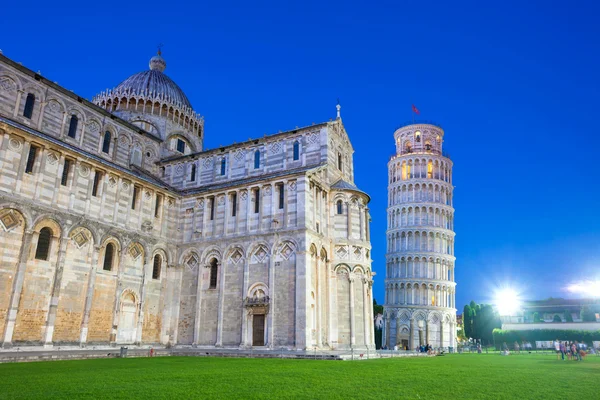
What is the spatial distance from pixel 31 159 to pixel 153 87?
772 inches

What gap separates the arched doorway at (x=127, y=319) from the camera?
1208 inches

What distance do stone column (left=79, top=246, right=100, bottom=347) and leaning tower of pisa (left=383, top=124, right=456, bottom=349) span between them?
152ft

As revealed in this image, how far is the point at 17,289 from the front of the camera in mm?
24875

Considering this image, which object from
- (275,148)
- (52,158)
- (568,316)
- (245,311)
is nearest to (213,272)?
(245,311)

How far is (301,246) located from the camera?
30.7 m

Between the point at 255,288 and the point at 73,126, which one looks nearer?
the point at 255,288

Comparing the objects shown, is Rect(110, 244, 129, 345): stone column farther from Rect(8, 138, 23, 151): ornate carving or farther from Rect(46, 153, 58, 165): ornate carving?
Rect(8, 138, 23, 151): ornate carving

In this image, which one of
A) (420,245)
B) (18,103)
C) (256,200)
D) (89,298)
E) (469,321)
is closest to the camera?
(89,298)

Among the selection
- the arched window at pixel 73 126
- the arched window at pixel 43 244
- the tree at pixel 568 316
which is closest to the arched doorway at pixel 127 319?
the arched window at pixel 43 244

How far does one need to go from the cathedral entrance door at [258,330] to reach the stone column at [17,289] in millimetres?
13909

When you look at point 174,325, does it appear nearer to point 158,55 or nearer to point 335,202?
point 335,202

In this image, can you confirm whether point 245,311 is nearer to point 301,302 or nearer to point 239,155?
point 301,302

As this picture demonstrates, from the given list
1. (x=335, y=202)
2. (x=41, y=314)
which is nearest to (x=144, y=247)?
(x=41, y=314)

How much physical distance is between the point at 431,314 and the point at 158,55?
162 feet
